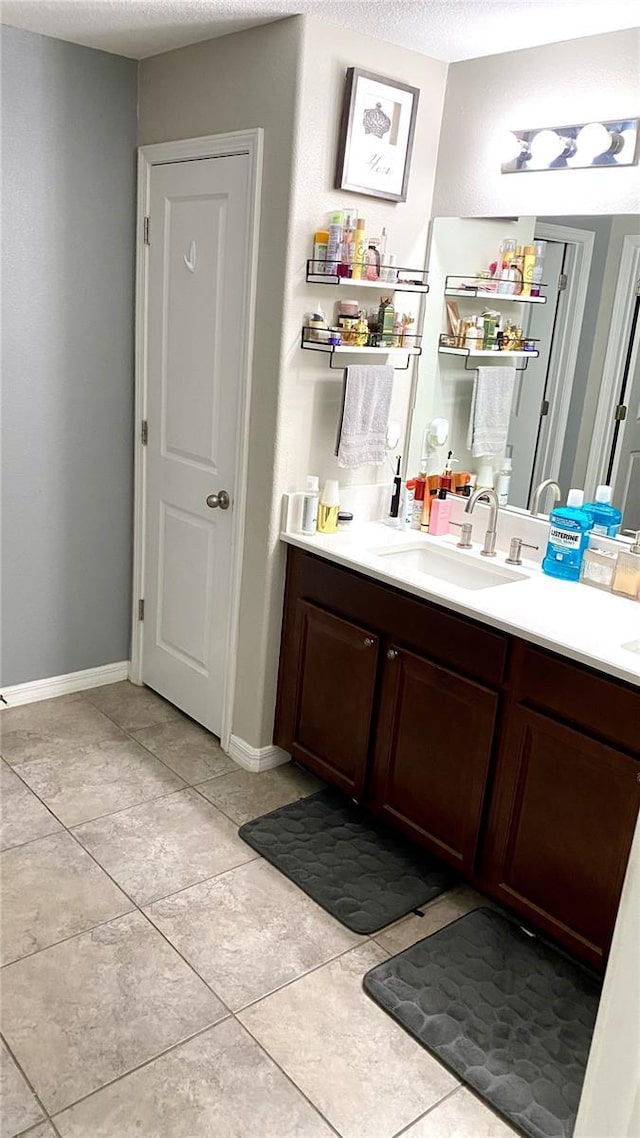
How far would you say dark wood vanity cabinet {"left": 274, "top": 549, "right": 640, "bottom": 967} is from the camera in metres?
2.09

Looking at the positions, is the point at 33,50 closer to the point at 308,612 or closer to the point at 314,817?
the point at 308,612

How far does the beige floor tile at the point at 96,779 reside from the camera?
2.84 metres

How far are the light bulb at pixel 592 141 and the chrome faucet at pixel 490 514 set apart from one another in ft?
3.18

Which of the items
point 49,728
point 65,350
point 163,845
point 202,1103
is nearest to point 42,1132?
point 202,1103

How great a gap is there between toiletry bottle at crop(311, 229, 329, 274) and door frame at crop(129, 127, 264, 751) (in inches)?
7.6

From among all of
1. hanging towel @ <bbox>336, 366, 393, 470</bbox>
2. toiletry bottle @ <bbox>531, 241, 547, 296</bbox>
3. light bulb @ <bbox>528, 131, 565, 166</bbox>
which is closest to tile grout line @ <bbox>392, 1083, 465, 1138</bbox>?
hanging towel @ <bbox>336, 366, 393, 470</bbox>

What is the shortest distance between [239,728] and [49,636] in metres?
0.87

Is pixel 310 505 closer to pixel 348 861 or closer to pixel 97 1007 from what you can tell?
pixel 348 861

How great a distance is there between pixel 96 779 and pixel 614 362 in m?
2.08

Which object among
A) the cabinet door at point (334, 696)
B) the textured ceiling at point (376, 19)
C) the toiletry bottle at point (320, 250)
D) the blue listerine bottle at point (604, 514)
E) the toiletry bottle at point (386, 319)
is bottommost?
the cabinet door at point (334, 696)

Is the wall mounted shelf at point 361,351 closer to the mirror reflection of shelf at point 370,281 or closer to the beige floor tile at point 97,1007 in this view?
the mirror reflection of shelf at point 370,281

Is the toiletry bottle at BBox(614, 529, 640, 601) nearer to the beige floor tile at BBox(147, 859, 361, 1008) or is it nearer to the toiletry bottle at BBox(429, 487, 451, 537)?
the toiletry bottle at BBox(429, 487, 451, 537)

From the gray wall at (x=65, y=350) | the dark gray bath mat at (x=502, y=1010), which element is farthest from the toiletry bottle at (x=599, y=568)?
the gray wall at (x=65, y=350)

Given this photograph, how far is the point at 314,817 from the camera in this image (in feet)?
9.35
